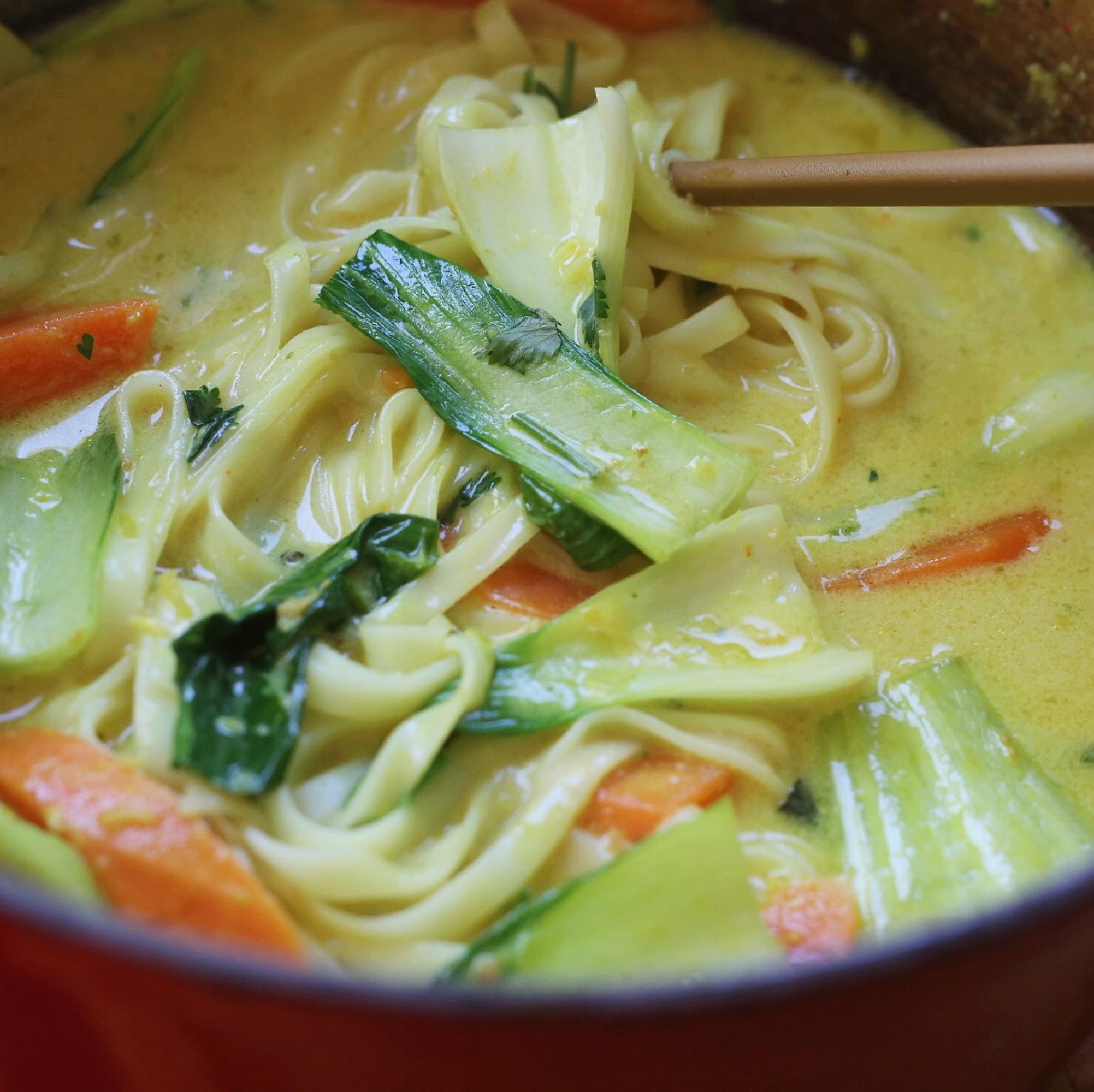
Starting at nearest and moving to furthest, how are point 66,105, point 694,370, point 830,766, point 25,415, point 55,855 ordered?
point 55,855 < point 830,766 < point 25,415 < point 694,370 < point 66,105

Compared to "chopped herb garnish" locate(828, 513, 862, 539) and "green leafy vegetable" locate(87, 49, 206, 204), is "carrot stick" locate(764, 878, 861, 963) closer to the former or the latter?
"chopped herb garnish" locate(828, 513, 862, 539)

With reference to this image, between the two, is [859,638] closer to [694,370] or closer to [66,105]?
[694,370]

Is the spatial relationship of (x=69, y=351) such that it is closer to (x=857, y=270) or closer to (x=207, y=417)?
(x=207, y=417)

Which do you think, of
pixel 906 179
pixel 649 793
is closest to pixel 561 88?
pixel 906 179

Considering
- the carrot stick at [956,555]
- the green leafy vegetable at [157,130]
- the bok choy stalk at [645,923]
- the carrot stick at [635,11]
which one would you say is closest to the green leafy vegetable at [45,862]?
the bok choy stalk at [645,923]

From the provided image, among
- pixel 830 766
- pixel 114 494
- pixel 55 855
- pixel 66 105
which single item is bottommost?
pixel 830 766

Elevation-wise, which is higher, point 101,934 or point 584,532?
point 101,934

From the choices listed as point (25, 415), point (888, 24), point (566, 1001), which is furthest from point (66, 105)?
point (566, 1001)
